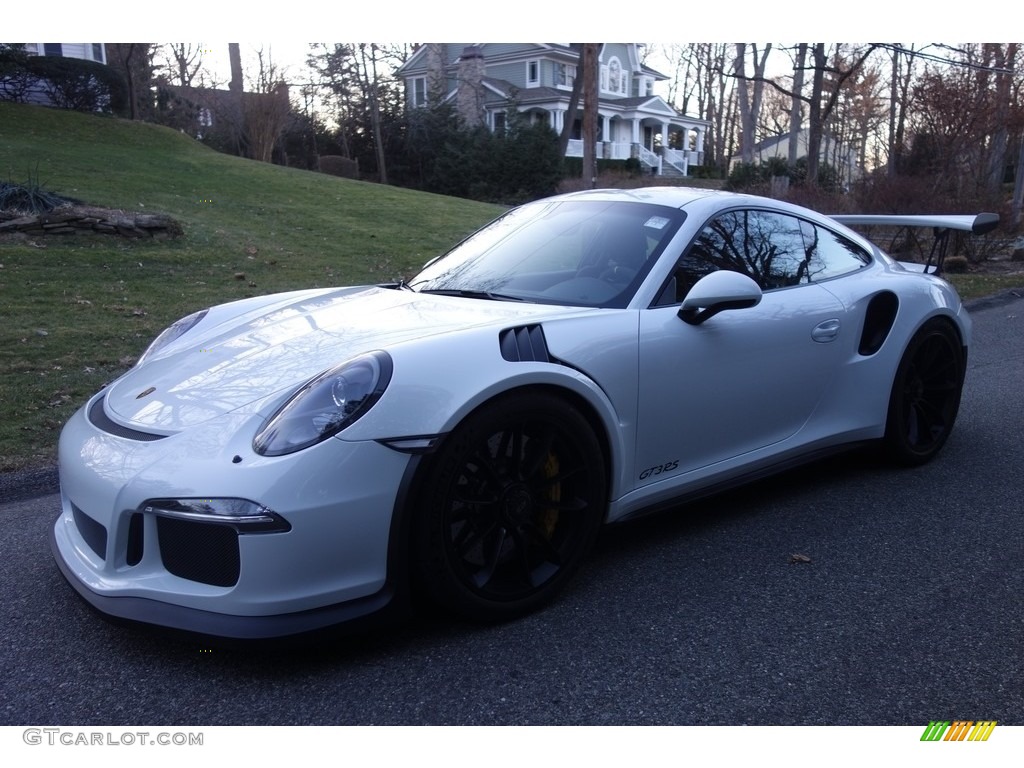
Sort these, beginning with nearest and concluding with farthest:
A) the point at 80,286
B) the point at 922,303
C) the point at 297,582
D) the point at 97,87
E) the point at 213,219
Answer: the point at 297,582
the point at 922,303
the point at 80,286
the point at 213,219
the point at 97,87

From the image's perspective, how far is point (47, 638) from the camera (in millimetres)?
2932

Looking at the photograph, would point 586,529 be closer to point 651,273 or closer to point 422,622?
point 422,622

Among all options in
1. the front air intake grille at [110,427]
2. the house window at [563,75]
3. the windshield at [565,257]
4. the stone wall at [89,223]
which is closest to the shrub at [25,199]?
the stone wall at [89,223]

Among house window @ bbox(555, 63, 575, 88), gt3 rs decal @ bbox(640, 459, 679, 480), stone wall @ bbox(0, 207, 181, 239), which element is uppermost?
house window @ bbox(555, 63, 575, 88)

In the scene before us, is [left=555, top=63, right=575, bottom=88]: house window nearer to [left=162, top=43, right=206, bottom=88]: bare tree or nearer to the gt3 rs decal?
[left=162, top=43, right=206, bottom=88]: bare tree

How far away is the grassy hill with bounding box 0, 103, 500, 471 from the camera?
6527 millimetres

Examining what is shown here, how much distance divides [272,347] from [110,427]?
0.59m

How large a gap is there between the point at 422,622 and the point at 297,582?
59 cm

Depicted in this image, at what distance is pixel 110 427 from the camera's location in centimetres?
302

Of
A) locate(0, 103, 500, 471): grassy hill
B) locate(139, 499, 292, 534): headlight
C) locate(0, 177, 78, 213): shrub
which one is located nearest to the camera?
locate(139, 499, 292, 534): headlight

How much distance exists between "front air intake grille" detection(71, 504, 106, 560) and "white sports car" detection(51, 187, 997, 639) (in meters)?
→ 0.01

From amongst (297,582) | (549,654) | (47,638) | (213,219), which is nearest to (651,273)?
(549,654)

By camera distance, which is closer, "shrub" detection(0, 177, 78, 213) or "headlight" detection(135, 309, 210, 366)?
"headlight" detection(135, 309, 210, 366)

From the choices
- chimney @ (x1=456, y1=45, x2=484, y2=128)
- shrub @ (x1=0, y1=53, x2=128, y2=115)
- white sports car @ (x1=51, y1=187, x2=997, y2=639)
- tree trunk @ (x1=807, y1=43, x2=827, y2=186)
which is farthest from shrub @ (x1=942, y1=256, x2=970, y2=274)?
chimney @ (x1=456, y1=45, x2=484, y2=128)
